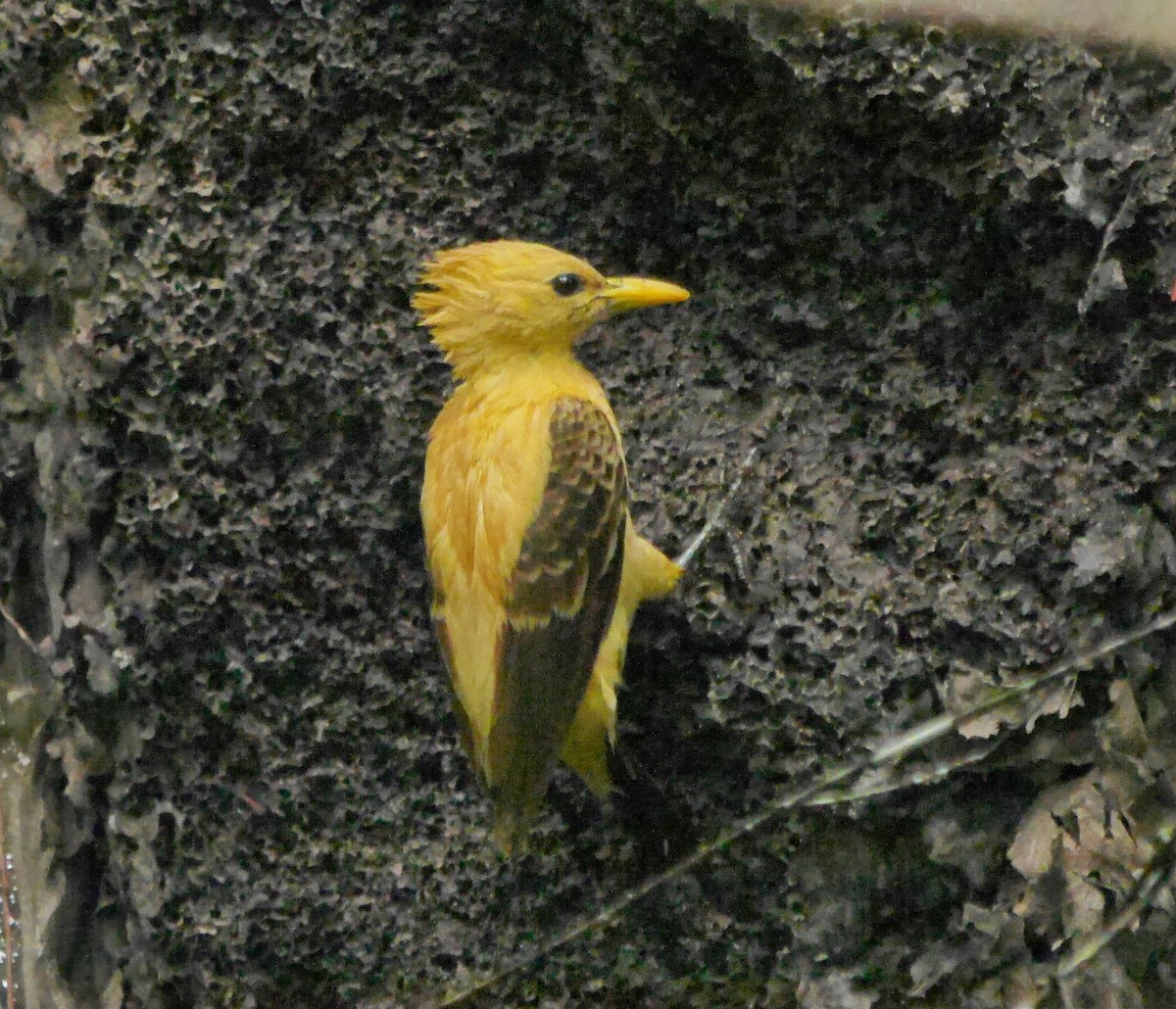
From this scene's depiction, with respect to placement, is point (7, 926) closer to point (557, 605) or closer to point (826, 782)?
point (557, 605)

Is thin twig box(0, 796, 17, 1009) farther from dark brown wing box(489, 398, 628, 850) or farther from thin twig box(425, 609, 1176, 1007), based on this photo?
dark brown wing box(489, 398, 628, 850)

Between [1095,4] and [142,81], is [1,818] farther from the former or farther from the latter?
[1095,4]

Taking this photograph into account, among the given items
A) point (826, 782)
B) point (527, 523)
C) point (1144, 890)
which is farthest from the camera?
point (527, 523)

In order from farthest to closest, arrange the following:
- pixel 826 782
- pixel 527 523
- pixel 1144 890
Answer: pixel 527 523 → pixel 826 782 → pixel 1144 890

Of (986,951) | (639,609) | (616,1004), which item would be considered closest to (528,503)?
(639,609)

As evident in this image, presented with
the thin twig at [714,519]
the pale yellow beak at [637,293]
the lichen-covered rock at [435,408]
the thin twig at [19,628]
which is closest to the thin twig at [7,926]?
the lichen-covered rock at [435,408]

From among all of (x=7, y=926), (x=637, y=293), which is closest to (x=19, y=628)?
(x=7, y=926)

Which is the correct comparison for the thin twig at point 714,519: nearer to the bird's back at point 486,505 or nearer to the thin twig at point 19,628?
the bird's back at point 486,505
